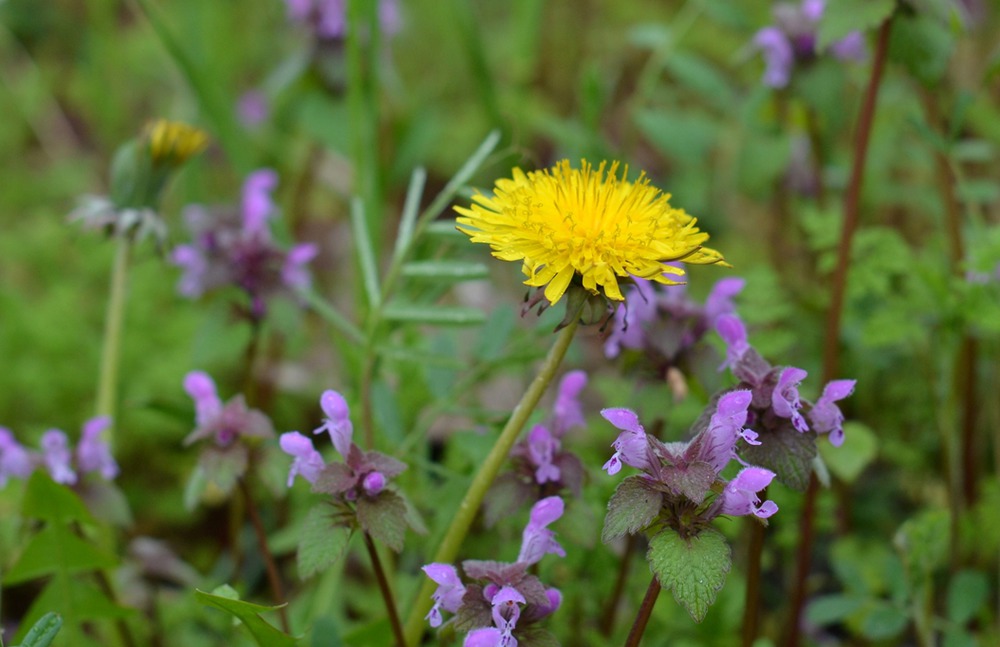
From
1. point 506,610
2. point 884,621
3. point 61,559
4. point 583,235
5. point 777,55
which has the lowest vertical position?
point 884,621

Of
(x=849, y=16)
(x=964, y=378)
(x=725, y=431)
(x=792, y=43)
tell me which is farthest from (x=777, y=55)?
(x=725, y=431)

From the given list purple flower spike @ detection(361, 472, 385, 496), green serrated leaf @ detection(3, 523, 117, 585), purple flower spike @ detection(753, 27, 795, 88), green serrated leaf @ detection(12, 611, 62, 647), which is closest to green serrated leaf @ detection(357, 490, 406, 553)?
purple flower spike @ detection(361, 472, 385, 496)

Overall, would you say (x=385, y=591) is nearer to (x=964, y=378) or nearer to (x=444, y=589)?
(x=444, y=589)

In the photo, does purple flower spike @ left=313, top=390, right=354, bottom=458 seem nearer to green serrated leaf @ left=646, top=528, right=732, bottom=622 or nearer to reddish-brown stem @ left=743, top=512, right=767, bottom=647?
green serrated leaf @ left=646, top=528, right=732, bottom=622

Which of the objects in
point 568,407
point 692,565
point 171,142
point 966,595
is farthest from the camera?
point 171,142

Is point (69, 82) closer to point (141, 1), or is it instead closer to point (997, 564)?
point (141, 1)

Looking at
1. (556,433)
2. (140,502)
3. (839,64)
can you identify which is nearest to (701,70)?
(839,64)
